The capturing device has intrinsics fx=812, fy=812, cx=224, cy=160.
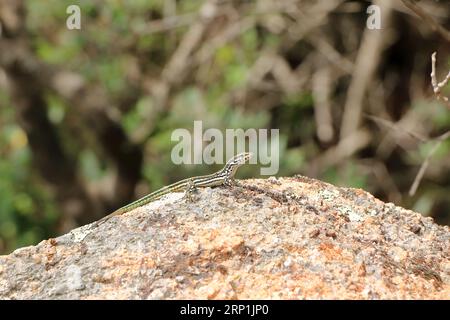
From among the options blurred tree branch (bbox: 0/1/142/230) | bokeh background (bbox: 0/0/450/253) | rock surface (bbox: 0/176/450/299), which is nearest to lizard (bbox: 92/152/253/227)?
rock surface (bbox: 0/176/450/299)

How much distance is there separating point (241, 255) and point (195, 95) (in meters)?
6.03

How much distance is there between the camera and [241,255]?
3441mm

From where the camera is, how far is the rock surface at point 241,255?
328cm

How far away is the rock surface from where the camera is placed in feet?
10.7

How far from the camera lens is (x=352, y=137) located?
10383 millimetres

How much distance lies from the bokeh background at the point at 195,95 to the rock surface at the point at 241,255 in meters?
4.90

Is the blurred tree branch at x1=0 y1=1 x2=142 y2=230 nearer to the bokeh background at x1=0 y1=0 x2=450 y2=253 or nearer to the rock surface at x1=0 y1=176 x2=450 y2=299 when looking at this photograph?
the bokeh background at x1=0 y1=0 x2=450 y2=253

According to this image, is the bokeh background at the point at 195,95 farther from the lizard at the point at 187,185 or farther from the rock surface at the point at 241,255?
the rock surface at the point at 241,255

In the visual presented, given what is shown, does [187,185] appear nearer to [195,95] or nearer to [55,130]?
[195,95]

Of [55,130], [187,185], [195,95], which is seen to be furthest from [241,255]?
[55,130]
